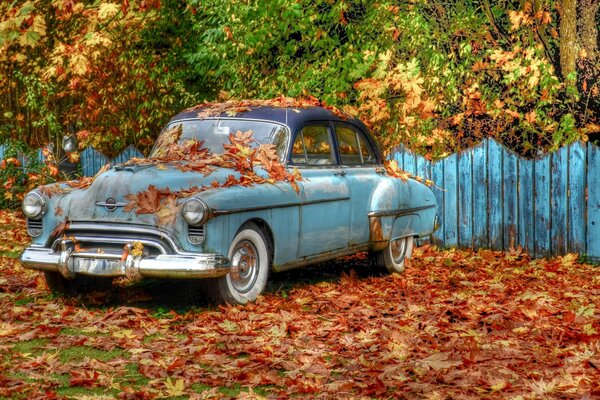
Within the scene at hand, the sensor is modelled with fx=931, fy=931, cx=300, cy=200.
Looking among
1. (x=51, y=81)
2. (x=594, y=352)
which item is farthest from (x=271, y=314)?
(x=51, y=81)

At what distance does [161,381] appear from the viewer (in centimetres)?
548

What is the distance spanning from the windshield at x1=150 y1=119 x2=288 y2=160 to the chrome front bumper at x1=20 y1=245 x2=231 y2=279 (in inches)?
63.7

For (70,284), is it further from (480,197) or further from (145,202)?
(480,197)

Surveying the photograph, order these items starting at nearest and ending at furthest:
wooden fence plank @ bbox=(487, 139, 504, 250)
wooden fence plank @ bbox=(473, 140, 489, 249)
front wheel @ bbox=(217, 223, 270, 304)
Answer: front wheel @ bbox=(217, 223, 270, 304) < wooden fence plank @ bbox=(487, 139, 504, 250) < wooden fence plank @ bbox=(473, 140, 489, 249)

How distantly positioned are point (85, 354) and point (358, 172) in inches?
159

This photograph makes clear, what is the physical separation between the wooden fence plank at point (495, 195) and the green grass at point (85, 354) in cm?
642

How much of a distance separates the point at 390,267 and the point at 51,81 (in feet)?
31.2

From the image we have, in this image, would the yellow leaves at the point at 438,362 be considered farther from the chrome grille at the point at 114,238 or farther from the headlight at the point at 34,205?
the headlight at the point at 34,205

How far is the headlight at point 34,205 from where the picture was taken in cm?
776

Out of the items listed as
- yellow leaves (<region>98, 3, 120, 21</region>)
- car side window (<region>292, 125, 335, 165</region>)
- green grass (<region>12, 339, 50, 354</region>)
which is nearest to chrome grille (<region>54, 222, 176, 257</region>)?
green grass (<region>12, 339, 50, 354</region>)

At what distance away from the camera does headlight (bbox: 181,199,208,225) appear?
280 inches

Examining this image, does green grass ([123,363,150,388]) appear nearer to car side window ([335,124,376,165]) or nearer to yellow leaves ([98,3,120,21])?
car side window ([335,124,376,165])

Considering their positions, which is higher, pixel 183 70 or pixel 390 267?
pixel 183 70

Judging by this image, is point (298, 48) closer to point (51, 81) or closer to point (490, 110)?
point (490, 110)
